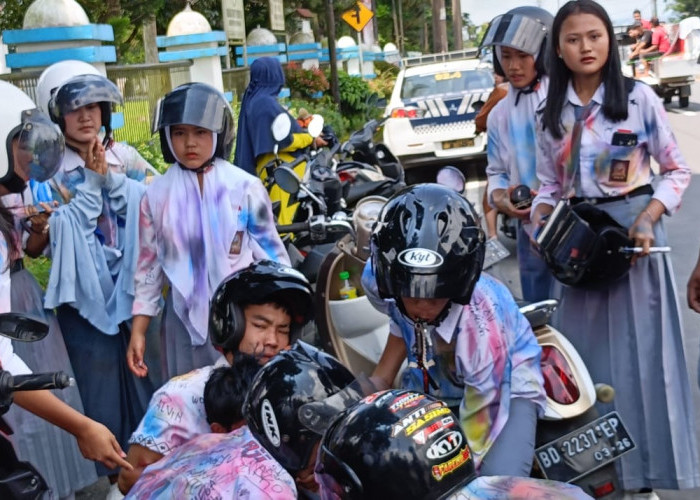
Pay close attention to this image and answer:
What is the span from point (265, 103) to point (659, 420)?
15.3 feet

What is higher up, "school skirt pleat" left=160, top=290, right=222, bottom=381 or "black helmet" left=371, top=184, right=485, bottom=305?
"black helmet" left=371, top=184, right=485, bottom=305

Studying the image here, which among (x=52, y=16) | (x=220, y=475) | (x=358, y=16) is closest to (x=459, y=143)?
(x=52, y=16)

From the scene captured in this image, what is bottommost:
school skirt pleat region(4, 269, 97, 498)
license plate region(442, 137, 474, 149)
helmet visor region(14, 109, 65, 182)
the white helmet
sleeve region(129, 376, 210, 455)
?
school skirt pleat region(4, 269, 97, 498)

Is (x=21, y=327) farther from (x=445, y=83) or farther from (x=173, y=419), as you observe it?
(x=445, y=83)

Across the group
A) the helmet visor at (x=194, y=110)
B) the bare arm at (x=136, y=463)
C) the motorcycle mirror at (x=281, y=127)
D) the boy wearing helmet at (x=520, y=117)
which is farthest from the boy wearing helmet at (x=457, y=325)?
the motorcycle mirror at (x=281, y=127)

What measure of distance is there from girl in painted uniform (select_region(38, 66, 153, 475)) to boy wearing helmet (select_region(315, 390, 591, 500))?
3.05m

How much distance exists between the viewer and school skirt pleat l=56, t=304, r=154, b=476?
16.1 feet

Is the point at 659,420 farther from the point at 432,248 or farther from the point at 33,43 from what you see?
the point at 33,43

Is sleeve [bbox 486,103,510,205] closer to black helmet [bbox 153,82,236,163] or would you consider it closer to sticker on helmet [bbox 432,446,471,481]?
black helmet [bbox 153,82,236,163]

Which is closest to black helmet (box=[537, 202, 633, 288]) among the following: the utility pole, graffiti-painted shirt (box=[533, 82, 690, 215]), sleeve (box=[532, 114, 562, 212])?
graffiti-painted shirt (box=[533, 82, 690, 215])

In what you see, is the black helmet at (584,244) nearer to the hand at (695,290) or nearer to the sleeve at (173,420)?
the hand at (695,290)

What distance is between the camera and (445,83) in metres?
14.2

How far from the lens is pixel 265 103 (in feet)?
27.0

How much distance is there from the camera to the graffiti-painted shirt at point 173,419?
3062 millimetres
